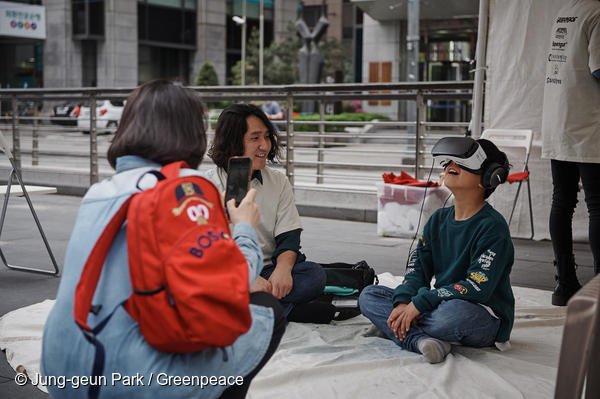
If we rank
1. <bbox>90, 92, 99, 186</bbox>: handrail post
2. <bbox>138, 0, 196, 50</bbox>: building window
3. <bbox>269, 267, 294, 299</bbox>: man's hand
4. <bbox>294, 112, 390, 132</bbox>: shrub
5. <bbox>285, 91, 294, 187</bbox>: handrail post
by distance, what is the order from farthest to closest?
<bbox>138, 0, 196, 50</bbox>: building window < <bbox>294, 112, 390, 132</bbox>: shrub < <bbox>90, 92, 99, 186</bbox>: handrail post < <bbox>285, 91, 294, 187</bbox>: handrail post < <bbox>269, 267, 294, 299</bbox>: man's hand

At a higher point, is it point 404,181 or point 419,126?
point 419,126

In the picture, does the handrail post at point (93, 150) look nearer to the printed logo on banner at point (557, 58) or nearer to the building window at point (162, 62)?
the printed logo on banner at point (557, 58)

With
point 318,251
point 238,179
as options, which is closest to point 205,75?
point 318,251

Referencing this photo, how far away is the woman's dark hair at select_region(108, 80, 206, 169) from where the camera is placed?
1729 millimetres

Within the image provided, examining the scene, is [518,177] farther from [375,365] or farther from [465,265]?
[375,365]

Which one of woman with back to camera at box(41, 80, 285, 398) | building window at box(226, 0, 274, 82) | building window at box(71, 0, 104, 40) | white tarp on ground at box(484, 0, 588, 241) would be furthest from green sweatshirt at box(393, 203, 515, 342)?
building window at box(226, 0, 274, 82)

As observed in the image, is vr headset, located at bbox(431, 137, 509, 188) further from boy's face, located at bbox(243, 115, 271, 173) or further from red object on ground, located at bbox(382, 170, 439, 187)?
red object on ground, located at bbox(382, 170, 439, 187)

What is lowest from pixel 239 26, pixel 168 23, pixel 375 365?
pixel 375 365

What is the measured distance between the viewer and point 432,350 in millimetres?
3223

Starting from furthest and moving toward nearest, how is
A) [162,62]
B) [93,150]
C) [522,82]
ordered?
[162,62], [93,150], [522,82]

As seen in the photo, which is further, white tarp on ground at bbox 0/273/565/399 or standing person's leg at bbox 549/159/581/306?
standing person's leg at bbox 549/159/581/306

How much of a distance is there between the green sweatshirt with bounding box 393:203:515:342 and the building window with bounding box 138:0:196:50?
120 ft

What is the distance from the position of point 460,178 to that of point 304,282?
0.95m

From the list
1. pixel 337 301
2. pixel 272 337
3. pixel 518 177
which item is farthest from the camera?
pixel 518 177
